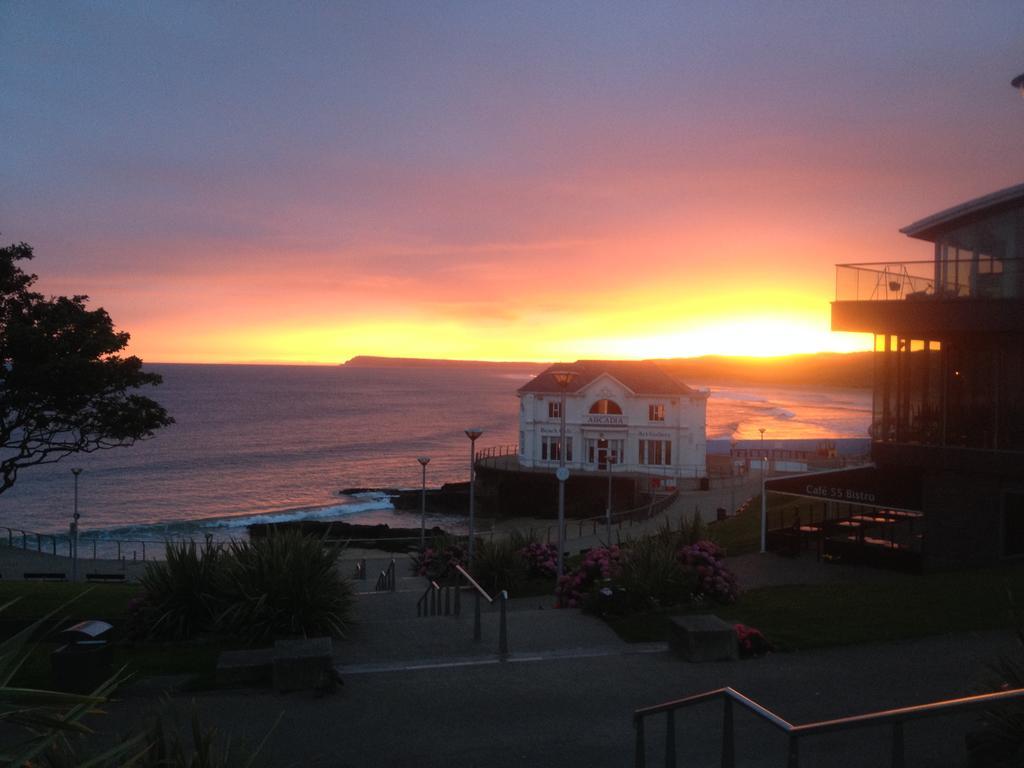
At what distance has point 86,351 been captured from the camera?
1469 centimetres

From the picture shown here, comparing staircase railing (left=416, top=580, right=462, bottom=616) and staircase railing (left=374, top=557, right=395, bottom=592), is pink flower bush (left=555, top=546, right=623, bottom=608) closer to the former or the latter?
staircase railing (left=416, top=580, right=462, bottom=616)

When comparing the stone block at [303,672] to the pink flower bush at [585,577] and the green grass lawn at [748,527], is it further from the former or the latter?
the green grass lawn at [748,527]

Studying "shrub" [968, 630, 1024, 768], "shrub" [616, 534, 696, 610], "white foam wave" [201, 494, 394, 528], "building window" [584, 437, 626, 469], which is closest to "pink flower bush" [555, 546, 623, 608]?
"shrub" [616, 534, 696, 610]

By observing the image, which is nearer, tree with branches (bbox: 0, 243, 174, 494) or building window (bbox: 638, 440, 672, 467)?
tree with branches (bbox: 0, 243, 174, 494)

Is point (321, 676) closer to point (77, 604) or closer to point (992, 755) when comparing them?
point (992, 755)

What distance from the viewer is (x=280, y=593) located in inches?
424

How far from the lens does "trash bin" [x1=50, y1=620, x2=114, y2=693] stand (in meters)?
8.60

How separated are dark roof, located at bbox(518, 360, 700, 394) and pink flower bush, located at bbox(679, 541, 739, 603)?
42.6 meters

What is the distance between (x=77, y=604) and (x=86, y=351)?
13.7 ft

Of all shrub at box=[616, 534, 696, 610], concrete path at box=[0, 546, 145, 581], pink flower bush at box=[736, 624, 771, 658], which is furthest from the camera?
concrete path at box=[0, 546, 145, 581]

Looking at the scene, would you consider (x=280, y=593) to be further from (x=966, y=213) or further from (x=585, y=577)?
(x=966, y=213)

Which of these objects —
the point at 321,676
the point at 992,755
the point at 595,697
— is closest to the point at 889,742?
the point at 992,755

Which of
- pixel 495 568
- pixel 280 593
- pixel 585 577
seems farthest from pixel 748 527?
pixel 280 593

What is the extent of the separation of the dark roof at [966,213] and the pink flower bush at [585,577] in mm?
12798
